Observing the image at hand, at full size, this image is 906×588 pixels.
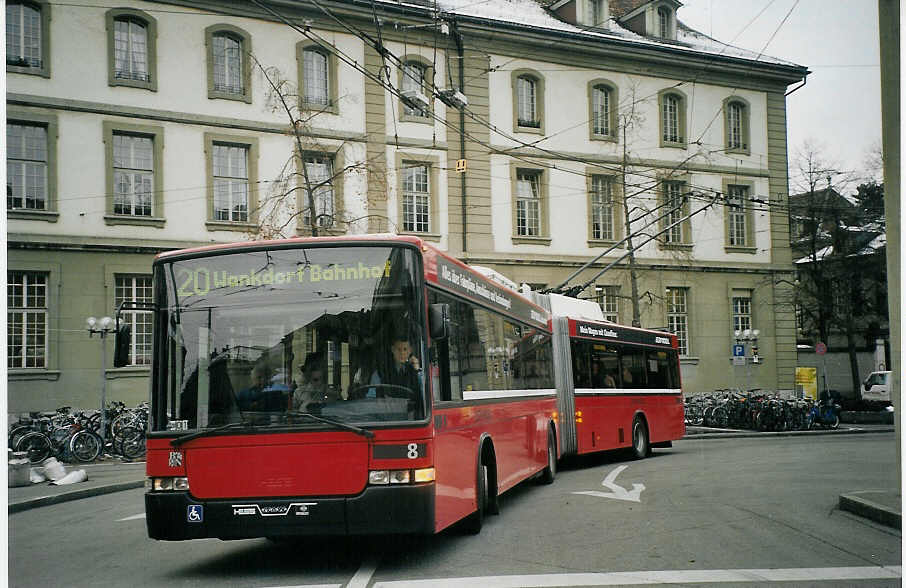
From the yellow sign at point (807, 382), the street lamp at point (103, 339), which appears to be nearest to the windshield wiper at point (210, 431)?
the street lamp at point (103, 339)

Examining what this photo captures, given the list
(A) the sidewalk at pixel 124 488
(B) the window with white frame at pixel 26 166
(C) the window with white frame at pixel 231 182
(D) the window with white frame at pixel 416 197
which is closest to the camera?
(A) the sidewalk at pixel 124 488

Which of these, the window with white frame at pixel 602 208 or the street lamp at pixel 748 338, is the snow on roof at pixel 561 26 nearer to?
the window with white frame at pixel 602 208

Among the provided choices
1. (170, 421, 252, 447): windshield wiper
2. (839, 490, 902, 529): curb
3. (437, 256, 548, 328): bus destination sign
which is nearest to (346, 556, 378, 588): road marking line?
(170, 421, 252, 447): windshield wiper

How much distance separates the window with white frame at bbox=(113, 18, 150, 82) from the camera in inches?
727

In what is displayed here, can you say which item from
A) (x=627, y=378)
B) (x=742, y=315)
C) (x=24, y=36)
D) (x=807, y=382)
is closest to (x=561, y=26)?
(x=627, y=378)

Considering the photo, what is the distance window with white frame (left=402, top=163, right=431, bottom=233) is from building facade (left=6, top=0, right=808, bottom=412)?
55 millimetres

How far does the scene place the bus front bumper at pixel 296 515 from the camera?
776 cm

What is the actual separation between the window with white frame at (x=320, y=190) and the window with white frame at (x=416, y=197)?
1.70 metres

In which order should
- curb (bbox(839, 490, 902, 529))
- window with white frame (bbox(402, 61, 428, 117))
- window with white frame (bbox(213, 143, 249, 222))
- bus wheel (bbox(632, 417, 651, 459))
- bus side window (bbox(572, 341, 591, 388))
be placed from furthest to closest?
window with white frame (bbox(213, 143, 249, 222)), bus wheel (bbox(632, 417, 651, 459)), bus side window (bbox(572, 341, 591, 388)), window with white frame (bbox(402, 61, 428, 117)), curb (bbox(839, 490, 902, 529))

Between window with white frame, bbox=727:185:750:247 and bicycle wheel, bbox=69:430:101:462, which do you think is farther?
window with white frame, bbox=727:185:750:247

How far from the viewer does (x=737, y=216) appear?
23.7 metres

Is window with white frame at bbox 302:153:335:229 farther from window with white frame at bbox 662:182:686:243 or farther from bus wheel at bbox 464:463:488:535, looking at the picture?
bus wheel at bbox 464:463:488:535

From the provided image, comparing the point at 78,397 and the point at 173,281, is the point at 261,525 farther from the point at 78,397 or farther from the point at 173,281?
the point at 78,397

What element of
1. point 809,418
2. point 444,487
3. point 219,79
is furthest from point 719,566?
Answer: point 809,418
